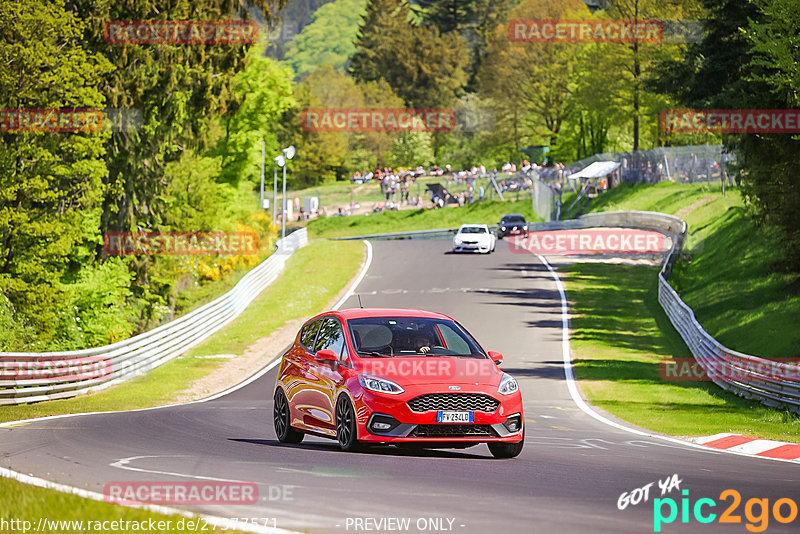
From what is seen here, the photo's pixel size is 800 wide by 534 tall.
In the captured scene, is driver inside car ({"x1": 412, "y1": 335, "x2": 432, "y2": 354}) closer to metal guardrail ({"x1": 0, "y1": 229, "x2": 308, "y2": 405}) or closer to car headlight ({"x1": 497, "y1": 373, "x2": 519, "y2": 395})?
car headlight ({"x1": 497, "y1": 373, "x2": 519, "y2": 395})

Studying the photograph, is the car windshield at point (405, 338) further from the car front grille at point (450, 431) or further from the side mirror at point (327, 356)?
the car front grille at point (450, 431)

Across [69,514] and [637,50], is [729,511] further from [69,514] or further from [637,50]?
[637,50]

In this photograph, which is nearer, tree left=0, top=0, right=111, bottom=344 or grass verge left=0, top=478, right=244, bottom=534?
grass verge left=0, top=478, right=244, bottom=534

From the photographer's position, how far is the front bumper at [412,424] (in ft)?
40.6

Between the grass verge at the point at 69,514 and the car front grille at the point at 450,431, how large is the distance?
4.24 m

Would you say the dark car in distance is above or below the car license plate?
above

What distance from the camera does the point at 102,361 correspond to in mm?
29469

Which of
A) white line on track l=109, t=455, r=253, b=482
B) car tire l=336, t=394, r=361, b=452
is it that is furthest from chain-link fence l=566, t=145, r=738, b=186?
white line on track l=109, t=455, r=253, b=482

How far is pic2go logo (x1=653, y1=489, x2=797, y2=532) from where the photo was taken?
8.84 m

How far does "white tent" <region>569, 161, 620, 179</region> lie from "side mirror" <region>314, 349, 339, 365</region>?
6669 centimetres

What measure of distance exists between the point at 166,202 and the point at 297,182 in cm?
9026

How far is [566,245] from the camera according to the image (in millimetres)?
63188

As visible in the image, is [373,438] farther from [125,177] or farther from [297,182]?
[297,182]

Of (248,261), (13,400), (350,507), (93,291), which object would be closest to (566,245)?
(248,261)
